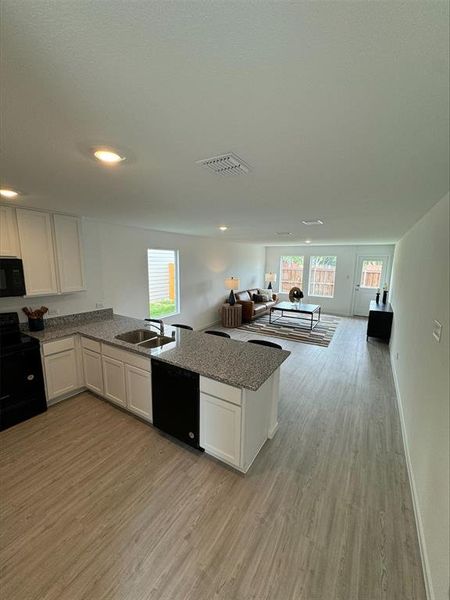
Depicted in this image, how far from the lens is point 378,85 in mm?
870

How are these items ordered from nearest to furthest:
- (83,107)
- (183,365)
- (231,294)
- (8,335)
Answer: (83,107), (183,365), (8,335), (231,294)

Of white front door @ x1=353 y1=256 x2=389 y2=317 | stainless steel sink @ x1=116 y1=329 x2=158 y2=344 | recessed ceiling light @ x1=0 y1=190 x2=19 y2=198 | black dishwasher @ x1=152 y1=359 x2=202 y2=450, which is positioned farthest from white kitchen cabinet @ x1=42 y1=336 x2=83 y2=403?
white front door @ x1=353 y1=256 x2=389 y2=317

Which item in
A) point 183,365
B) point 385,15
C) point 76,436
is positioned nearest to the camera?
point 385,15

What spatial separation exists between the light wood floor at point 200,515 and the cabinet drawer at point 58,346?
0.75 m

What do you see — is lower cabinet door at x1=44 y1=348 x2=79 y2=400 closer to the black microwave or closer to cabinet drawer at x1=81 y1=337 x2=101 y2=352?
cabinet drawer at x1=81 y1=337 x2=101 y2=352

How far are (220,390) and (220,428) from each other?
0.38 meters

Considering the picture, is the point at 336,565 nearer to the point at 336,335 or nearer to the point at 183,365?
the point at 183,365

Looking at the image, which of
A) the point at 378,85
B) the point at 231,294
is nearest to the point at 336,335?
the point at 231,294

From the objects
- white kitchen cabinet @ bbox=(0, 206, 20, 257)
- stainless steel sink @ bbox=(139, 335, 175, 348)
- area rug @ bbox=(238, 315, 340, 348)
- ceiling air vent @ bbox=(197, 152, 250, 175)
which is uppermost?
ceiling air vent @ bbox=(197, 152, 250, 175)

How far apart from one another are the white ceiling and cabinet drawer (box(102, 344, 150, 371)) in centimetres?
176

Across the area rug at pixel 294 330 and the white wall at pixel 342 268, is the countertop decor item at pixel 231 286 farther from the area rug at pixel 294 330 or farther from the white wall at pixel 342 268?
the white wall at pixel 342 268

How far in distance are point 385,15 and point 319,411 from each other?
336cm

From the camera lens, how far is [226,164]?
62.3 inches

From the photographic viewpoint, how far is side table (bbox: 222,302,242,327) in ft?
22.2
